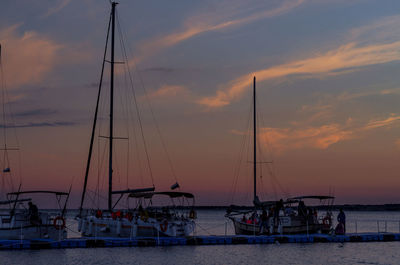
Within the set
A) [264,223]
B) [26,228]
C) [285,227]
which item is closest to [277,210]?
[264,223]

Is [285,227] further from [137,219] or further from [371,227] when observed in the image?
[371,227]

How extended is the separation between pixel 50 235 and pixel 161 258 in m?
8.20

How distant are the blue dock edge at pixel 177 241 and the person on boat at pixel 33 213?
1332mm

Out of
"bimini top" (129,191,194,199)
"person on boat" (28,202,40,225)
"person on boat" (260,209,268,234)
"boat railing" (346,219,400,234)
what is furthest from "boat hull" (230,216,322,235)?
"person on boat" (28,202,40,225)

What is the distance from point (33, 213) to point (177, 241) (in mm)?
10323

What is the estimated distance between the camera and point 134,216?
40.7m

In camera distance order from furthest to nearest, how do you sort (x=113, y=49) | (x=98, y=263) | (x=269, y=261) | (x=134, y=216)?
(x=113, y=49)
(x=134, y=216)
(x=269, y=261)
(x=98, y=263)

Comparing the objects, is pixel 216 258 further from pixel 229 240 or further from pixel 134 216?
pixel 134 216

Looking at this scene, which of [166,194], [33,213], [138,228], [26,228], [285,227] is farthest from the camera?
[285,227]

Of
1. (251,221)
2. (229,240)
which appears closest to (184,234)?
(229,240)

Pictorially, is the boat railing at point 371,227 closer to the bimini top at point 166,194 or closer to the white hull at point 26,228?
the bimini top at point 166,194

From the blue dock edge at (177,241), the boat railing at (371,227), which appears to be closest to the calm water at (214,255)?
the blue dock edge at (177,241)

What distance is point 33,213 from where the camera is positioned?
37.0 m

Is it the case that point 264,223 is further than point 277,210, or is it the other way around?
point 264,223
